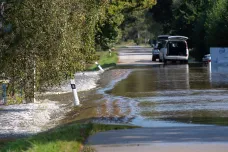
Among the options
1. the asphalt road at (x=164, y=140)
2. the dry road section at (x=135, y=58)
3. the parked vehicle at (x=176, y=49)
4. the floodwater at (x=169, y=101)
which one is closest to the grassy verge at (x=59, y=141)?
the asphalt road at (x=164, y=140)

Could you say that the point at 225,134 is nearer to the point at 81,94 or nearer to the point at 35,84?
the point at 35,84

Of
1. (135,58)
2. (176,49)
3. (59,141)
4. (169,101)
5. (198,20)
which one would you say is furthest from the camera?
(135,58)

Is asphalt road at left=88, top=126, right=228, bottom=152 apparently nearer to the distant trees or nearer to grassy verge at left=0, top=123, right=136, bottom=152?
grassy verge at left=0, top=123, right=136, bottom=152

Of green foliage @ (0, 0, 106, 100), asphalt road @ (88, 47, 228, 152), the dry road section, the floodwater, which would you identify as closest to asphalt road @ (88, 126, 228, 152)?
asphalt road @ (88, 47, 228, 152)

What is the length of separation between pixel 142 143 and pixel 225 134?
6.80 feet

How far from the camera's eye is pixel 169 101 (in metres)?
21.9

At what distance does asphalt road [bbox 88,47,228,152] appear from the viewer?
11.6m

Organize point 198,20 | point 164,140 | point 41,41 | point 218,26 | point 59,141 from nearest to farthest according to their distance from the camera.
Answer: point 59,141 < point 164,140 < point 41,41 < point 218,26 < point 198,20

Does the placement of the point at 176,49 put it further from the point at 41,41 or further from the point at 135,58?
the point at 41,41

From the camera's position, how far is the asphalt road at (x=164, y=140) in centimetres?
1163

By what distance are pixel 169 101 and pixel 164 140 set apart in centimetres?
935

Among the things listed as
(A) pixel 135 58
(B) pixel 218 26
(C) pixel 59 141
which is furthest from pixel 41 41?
(A) pixel 135 58

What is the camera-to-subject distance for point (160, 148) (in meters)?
11.6

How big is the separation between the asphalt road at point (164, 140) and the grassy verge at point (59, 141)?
32cm
